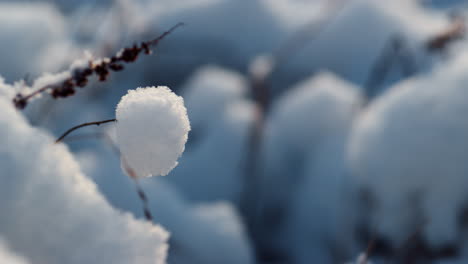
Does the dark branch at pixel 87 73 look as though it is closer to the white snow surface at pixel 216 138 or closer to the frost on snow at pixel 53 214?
the frost on snow at pixel 53 214

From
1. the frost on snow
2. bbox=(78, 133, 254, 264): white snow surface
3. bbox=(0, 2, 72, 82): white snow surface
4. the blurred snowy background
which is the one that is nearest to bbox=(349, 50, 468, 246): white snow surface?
the blurred snowy background

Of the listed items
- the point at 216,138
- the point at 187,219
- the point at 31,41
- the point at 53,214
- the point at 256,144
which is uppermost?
the point at 31,41

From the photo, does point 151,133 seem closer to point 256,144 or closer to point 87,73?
point 87,73

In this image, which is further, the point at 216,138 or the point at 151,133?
the point at 216,138

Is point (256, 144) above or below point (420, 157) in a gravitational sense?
above

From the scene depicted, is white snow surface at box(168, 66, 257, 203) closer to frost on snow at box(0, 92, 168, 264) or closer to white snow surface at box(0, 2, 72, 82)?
white snow surface at box(0, 2, 72, 82)

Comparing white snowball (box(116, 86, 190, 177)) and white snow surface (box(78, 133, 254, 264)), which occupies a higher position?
white snow surface (box(78, 133, 254, 264))

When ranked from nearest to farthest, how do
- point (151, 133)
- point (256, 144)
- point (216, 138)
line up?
point (151, 133) → point (256, 144) → point (216, 138)

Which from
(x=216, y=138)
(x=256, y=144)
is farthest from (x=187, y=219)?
(x=216, y=138)
